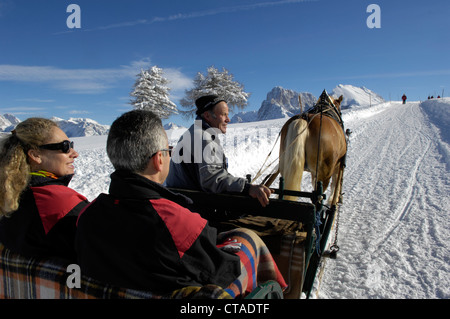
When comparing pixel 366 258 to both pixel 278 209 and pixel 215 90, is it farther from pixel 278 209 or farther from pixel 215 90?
pixel 215 90

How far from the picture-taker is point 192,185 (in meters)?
2.90

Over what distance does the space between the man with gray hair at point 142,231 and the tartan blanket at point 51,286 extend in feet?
0.15

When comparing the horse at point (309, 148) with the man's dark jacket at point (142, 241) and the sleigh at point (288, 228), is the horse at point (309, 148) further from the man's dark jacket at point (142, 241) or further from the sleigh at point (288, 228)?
the man's dark jacket at point (142, 241)

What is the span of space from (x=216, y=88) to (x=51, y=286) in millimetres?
28549

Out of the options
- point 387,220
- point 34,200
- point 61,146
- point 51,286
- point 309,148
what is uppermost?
point 309,148

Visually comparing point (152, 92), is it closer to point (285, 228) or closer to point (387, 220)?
point (387, 220)

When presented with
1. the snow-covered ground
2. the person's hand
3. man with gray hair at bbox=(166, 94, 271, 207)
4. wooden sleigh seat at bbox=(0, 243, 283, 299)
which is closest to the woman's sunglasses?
wooden sleigh seat at bbox=(0, 243, 283, 299)

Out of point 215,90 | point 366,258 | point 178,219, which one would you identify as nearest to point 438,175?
point 366,258

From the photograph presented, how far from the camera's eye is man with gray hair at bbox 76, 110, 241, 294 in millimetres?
1271

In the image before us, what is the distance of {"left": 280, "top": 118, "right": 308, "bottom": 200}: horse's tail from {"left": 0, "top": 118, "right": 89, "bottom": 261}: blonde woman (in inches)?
106

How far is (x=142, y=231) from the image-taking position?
1.26 meters

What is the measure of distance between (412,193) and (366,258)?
124 inches

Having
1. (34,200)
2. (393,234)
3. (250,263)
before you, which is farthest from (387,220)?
(34,200)

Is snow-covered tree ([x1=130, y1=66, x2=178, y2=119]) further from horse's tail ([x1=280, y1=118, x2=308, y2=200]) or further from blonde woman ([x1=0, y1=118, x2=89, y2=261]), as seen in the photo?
blonde woman ([x1=0, y1=118, x2=89, y2=261])
